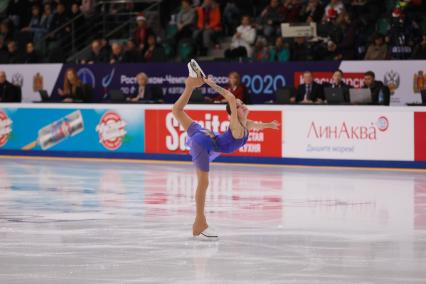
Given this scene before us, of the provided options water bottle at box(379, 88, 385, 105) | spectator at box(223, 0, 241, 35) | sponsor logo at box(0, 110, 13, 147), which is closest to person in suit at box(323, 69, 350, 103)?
water bottle at box(379, 88, 385, 105)

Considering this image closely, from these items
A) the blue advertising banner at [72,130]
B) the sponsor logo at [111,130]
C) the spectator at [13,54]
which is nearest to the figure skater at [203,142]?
the blue advertising banner at [72,130]

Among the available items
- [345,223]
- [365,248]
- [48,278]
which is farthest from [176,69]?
[48,278]

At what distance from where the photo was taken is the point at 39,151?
2200 cm

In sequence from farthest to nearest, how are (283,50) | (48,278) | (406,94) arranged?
1. (283,50)
2. (406,94)
3. (48,278)

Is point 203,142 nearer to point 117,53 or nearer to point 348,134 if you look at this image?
point 348,134

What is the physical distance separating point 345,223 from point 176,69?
13212 millimetres

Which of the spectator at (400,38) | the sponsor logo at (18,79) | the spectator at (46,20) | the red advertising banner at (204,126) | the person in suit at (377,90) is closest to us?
the red advertising banner at (204,126)

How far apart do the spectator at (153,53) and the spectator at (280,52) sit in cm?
310

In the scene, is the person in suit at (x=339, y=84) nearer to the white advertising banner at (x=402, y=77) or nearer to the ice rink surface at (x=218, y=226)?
the white advertising banner at (x=402, y=77)

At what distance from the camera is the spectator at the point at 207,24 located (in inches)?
985

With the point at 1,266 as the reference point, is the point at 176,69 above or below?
above

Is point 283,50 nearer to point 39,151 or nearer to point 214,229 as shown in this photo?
point 39,151

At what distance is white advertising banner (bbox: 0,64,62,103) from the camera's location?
2648 cm

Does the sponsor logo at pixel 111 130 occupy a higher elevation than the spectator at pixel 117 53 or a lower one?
lower
